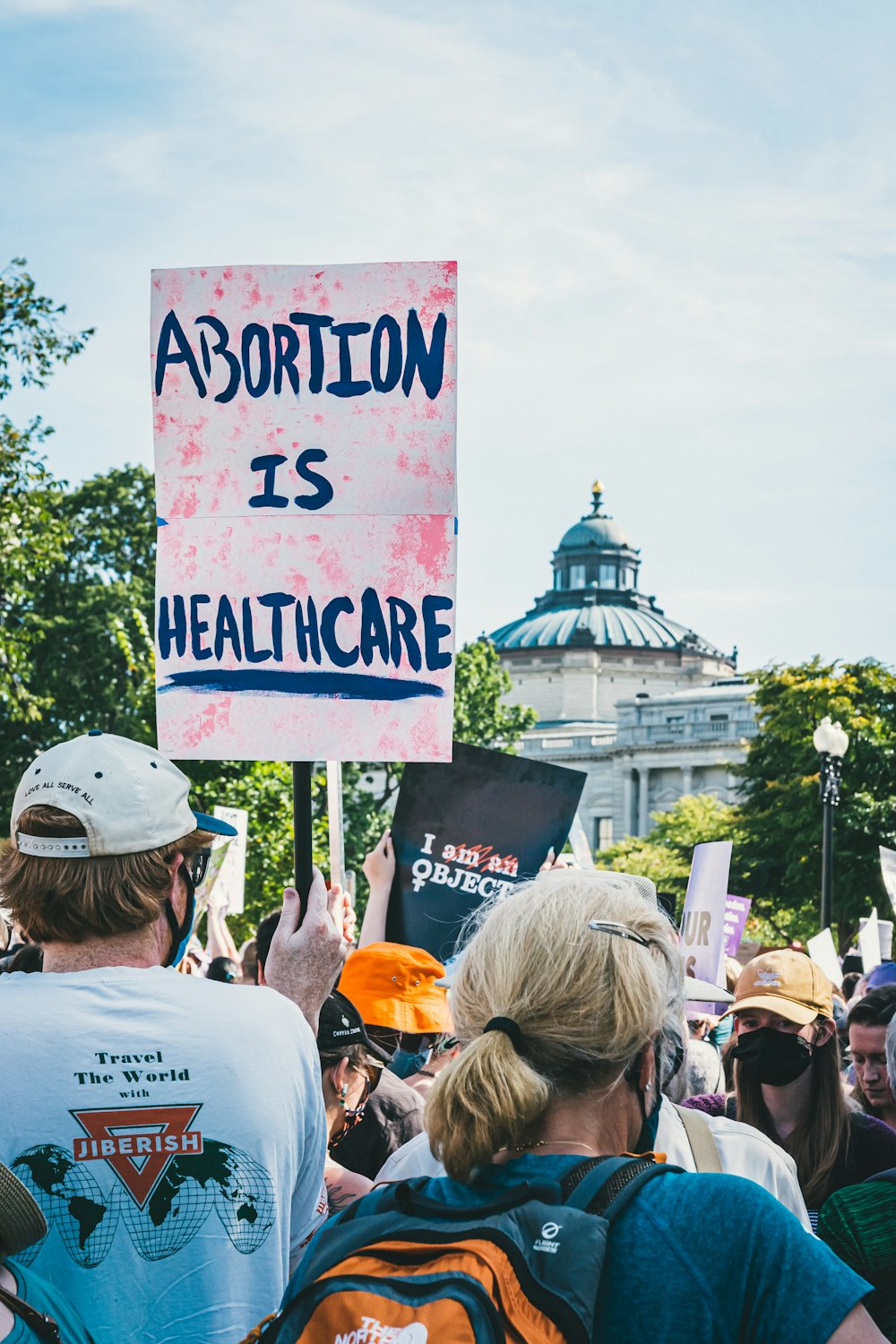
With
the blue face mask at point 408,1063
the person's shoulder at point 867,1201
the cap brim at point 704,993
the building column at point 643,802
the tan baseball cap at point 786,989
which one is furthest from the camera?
the building column at point 643,802

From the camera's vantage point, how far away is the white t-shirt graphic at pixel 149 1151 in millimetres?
2479

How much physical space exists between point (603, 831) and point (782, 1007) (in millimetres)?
101165

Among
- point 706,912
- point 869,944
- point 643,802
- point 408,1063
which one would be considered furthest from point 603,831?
point 408,1063

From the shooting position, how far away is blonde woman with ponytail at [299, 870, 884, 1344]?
181 centimetres

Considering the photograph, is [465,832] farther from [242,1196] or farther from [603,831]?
[603,831]

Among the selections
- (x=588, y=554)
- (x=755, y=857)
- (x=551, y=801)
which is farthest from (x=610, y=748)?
(x=551, y=801)

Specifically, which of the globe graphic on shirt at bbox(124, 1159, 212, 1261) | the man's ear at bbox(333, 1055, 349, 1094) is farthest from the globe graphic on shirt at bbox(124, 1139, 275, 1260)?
the man's ear at bbox(333, 1055, 349, 1094)

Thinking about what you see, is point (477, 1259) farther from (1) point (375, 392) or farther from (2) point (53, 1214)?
(1) point (375, 392)

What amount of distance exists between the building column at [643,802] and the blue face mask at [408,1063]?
97150mm

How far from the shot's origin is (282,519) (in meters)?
4.21

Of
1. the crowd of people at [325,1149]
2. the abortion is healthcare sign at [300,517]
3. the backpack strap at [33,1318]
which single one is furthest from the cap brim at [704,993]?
the backpack strap at [33,1318]

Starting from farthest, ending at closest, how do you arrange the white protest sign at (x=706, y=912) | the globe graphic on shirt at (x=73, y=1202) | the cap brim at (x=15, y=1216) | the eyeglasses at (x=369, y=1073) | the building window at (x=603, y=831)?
the building window at (x=603, y=831)
the white protest sign at (x=706, y=912)
the eyeglasses at (x=369, y=1073)
the globe graphic on shirt at (x=73, y=1202)
the cap brim at (x=15, y=1216)

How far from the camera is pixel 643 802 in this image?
4033 inches

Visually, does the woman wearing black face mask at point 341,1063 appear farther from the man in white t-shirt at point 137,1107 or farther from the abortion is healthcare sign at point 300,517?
the man in white t-shirt at point 137,1107
